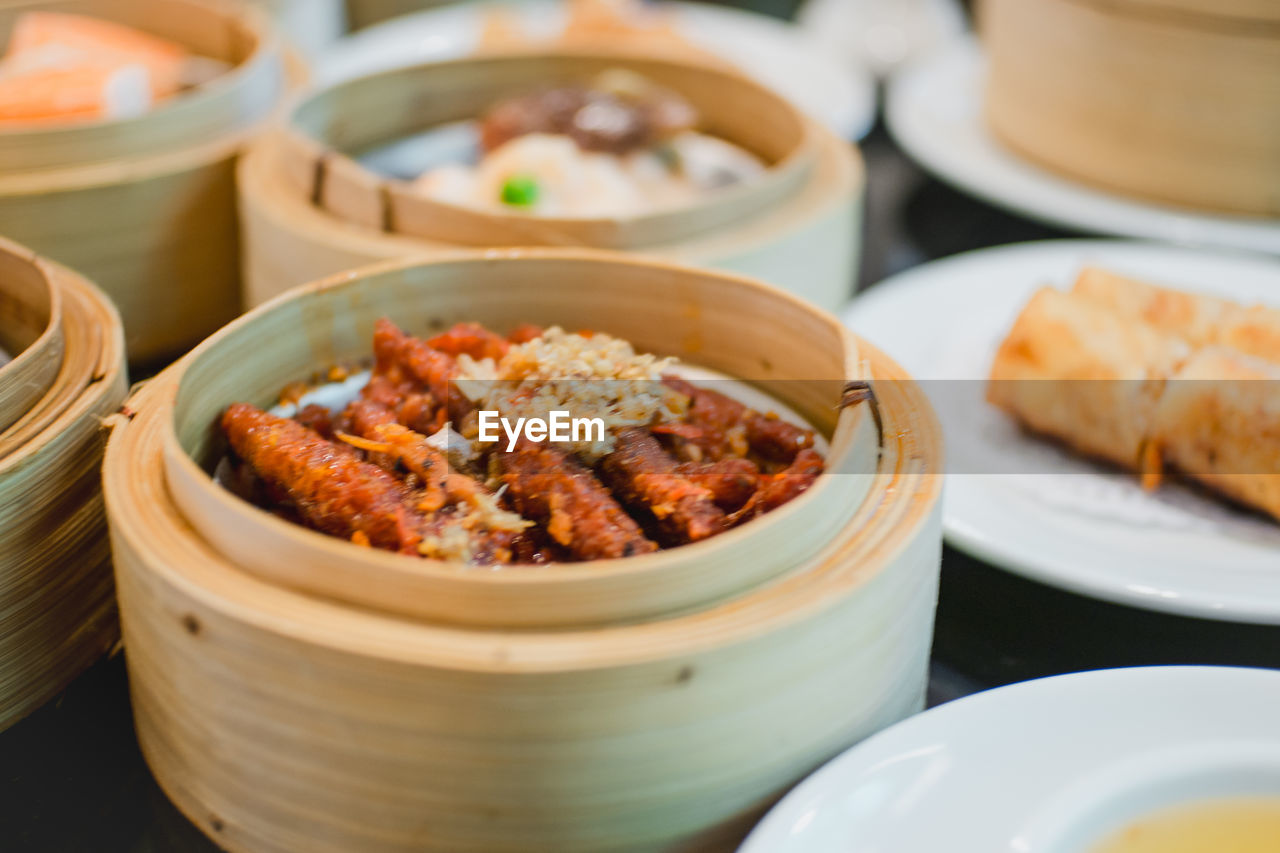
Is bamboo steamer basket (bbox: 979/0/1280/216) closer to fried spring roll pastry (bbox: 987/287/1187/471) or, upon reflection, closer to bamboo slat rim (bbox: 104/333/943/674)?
fried spring roll pastry (bbox: 987/287/1187/471)

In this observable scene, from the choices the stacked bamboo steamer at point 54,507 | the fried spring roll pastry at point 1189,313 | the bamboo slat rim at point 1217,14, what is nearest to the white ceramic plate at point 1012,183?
the bamboo slat rim at point 1217,14

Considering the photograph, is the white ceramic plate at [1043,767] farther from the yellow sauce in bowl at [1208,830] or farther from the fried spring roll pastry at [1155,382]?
the fried spring roll pastry at [1155,382]

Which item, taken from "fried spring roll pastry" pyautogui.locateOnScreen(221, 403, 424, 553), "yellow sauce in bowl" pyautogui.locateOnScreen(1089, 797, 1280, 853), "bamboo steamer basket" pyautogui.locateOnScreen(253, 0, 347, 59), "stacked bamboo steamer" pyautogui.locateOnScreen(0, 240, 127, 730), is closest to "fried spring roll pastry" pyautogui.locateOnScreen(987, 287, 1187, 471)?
"yellow sauce in bowl" pyautogui.locateOnScreen(1089, 797, 1280, 853)

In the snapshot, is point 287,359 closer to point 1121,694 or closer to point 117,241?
point 117,241

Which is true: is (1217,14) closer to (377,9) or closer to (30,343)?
(30,343)

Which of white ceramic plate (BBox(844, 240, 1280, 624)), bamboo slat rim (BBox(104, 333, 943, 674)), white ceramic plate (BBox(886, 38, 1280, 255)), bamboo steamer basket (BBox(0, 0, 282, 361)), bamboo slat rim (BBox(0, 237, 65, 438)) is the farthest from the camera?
white ceramic plate (BBox(886, 38, 1280, 255))

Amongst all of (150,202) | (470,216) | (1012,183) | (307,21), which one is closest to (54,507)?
(470,216)
